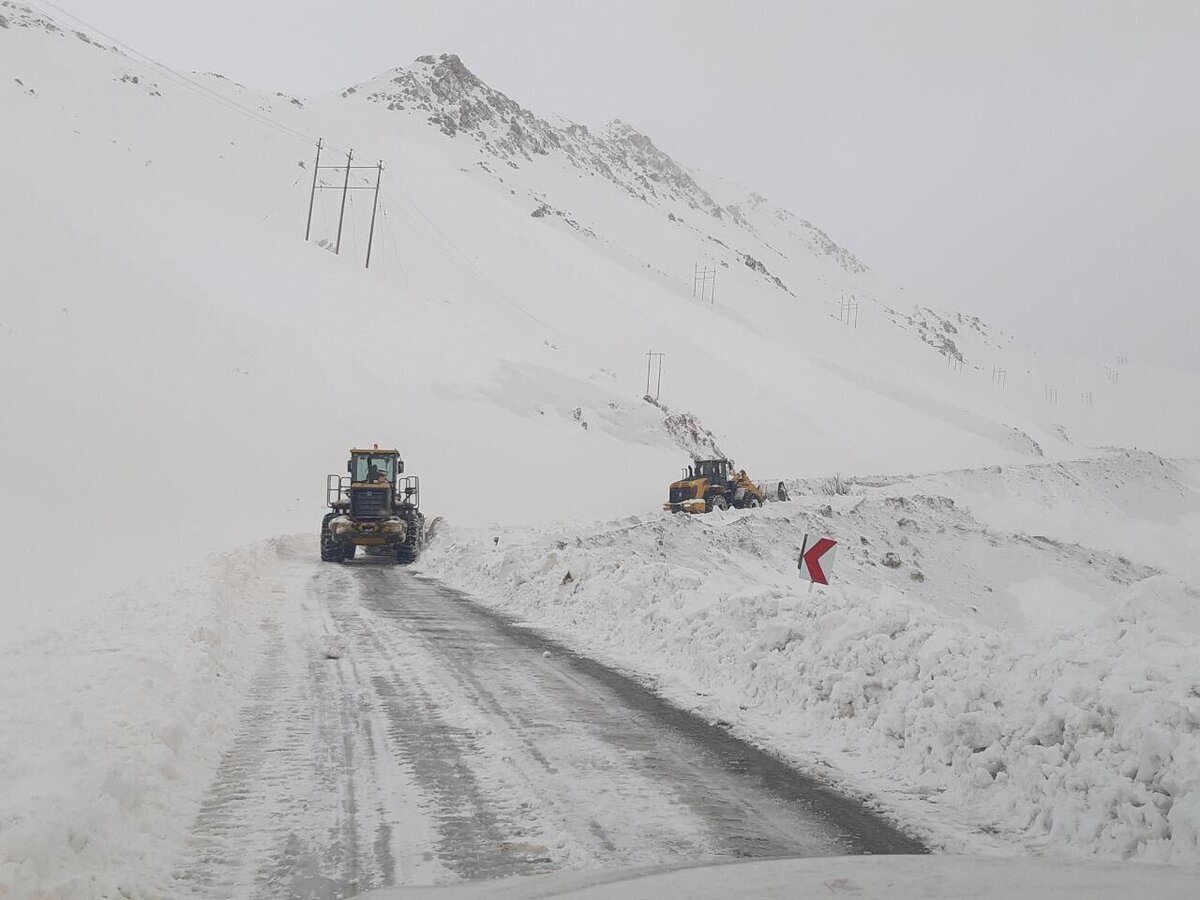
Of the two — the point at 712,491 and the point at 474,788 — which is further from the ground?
the point at 712,491

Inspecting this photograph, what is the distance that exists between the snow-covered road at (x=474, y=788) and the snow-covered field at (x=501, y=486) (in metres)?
0.41

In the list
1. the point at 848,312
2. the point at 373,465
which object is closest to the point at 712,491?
the point at 373,465

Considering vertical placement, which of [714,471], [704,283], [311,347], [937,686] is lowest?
[937,686]

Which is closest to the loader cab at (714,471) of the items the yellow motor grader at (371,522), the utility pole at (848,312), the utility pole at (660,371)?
the yellow motor grader at (371,522)

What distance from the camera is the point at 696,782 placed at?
5.66 meters

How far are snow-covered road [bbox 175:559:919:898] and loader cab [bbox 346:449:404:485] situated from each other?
15808 mm

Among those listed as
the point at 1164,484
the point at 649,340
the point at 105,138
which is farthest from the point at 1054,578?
the point at 105,138

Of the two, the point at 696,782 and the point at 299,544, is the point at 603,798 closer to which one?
the point at 696,782

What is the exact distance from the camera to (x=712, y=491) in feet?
126

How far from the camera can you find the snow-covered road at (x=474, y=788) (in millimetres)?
4324

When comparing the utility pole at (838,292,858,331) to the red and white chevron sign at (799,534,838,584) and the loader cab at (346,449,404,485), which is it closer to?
the loader cab at (346,449,404,485)

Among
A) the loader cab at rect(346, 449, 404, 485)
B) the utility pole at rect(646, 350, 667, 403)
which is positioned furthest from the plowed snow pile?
the utility pole at rect(646, 350, 667, 403)

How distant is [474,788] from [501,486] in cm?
3652

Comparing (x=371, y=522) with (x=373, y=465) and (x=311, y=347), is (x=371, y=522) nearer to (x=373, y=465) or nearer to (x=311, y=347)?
(x=373, y=465)
